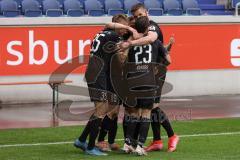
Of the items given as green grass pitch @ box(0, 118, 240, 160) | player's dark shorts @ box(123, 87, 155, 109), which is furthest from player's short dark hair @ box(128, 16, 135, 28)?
green grass pitch @ box(0, 118, 240, 160)

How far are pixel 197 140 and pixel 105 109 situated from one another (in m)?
2.12

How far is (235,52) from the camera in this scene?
18.8 meters

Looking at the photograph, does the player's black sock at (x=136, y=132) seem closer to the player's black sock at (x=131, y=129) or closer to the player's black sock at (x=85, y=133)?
the player's black sock at (x=131, y=129)

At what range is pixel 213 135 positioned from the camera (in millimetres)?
12266

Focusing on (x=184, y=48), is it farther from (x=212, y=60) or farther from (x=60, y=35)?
(x=60, y=35)

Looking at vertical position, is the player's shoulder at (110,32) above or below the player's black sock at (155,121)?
above

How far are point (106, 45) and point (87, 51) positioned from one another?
733 centimetres

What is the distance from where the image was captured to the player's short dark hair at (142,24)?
10.0 metres

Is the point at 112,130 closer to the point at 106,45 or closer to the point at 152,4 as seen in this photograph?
the point at 106,45

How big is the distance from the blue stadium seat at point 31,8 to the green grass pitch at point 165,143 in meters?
5.85

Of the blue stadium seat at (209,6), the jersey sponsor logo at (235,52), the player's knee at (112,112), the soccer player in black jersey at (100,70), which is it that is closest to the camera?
the soccer player in black jersey at (100,70)

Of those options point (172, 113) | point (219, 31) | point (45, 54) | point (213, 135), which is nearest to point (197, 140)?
point (213, 135)

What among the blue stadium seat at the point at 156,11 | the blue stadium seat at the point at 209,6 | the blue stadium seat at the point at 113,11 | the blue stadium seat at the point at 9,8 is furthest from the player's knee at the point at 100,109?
the blue stadium seat at the point at 209,6

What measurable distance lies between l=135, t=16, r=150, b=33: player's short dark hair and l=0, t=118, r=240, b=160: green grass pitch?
73.0 inches
